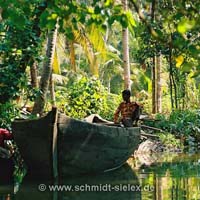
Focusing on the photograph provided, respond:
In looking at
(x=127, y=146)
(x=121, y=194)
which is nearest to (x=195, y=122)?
(x=127, y=146)

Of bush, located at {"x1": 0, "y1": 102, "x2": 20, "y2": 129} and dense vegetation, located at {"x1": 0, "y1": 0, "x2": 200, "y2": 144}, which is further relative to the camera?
bush, located at {"x1": 0, "y1": 102, "x2": 20, "y2": 129}

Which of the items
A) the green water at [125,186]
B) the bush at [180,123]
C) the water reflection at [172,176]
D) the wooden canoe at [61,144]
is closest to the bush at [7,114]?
the wooden canoe at [61,144]

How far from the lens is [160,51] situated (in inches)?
741

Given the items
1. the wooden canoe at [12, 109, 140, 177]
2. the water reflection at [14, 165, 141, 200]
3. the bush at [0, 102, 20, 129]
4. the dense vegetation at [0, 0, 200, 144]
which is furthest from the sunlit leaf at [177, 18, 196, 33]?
the bush at [0, 102, 20, 129]

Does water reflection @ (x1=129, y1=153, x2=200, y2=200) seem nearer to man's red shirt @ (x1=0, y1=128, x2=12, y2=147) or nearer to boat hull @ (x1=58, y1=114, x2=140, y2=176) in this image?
boat hull @ (x1=58, y1=114, x2=140, y2=176)

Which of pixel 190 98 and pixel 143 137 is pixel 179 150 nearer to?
pixel 143 137

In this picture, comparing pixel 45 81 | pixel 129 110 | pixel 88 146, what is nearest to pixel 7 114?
pixel 88 146

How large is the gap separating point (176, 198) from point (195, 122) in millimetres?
11707

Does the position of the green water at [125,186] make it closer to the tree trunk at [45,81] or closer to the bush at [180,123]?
the tree trunk at [45,81]

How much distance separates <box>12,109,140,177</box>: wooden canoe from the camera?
9.25m

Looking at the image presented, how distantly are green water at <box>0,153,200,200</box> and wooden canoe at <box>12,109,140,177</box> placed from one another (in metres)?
0.26

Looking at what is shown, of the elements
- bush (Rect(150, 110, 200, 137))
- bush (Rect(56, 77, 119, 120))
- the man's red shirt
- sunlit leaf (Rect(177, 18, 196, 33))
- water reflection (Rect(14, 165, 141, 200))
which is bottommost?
water reflection (Rect(14, 165, 141, 200))

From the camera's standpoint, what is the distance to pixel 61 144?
9438 mm

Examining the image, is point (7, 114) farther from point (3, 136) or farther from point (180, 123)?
point (180, 123)
